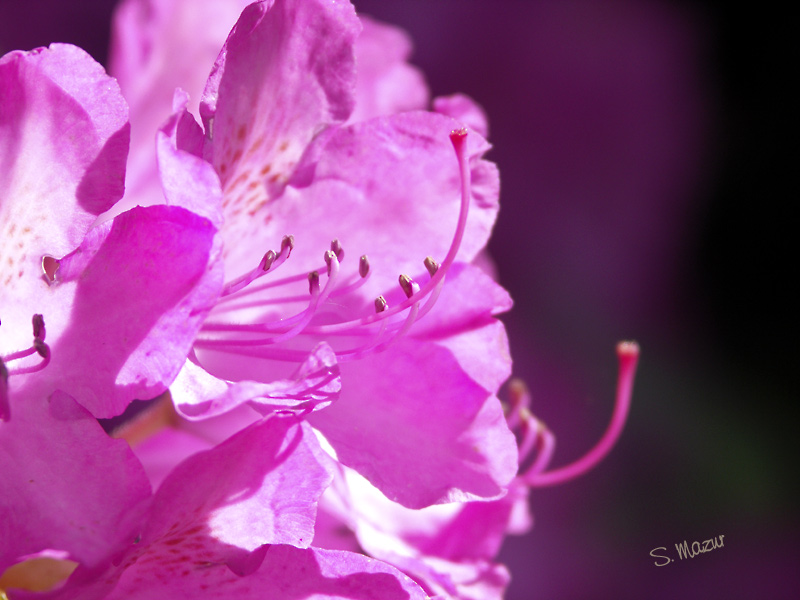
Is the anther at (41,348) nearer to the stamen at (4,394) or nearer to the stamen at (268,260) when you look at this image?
the stamen at (4,394)

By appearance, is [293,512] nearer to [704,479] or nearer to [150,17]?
[150,17]

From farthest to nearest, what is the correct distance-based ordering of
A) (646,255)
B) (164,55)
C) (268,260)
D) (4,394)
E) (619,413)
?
(646,255) < (164,55) < (619,413) < (268,260) < (4,394)

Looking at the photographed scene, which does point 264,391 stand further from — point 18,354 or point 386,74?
point 386,74

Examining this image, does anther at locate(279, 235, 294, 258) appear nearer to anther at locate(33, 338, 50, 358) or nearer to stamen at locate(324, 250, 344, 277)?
stamen at locate(324, 250, 344, 277)

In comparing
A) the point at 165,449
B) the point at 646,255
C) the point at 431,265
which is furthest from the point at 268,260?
the point at 646,255

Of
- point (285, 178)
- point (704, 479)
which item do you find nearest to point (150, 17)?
point (285, 178)
